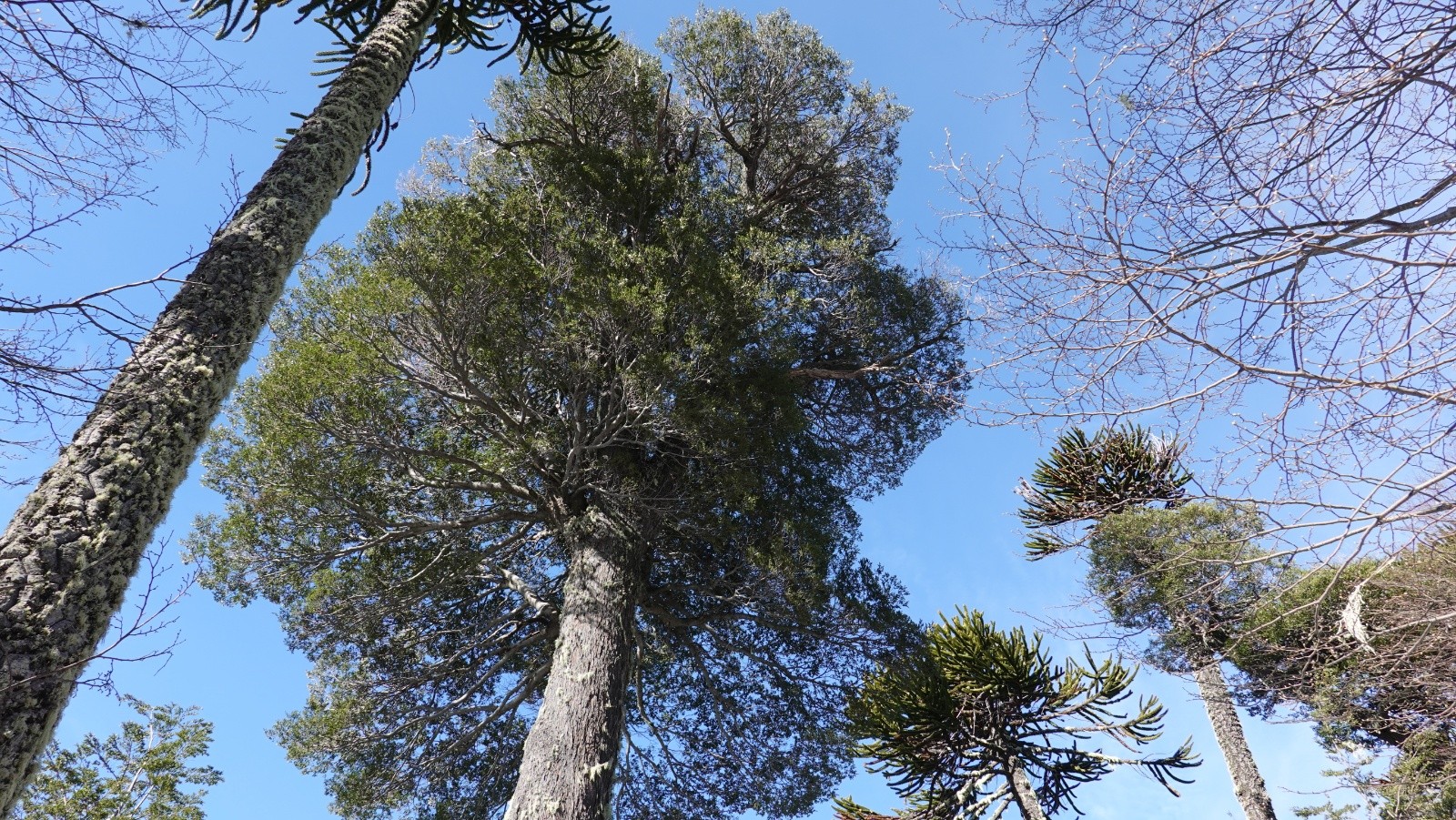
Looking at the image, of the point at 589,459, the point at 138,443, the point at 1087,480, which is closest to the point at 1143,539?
the point at 1087,480

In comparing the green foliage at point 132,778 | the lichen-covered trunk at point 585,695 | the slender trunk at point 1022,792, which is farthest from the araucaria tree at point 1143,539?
the green foliage at point 132,778

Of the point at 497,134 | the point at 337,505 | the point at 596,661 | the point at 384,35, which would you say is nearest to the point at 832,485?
the point at 596,661

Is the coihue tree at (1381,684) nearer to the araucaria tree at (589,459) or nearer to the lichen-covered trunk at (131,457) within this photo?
the araucaria tree at (589,459)

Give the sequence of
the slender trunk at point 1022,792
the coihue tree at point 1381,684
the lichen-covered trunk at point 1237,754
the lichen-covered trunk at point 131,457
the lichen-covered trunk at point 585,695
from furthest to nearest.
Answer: the lichen-covered trunk at point 1237,754
the slender trunk at point 1022,792
the coihue tree at point 1381,684
the lichen-covered trunk at point 585,695
the lichen-covered trunk at point 131,457

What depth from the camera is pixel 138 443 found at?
2.74 metres

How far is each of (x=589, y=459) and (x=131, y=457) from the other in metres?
4.67

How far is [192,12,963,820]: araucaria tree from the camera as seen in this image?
6.88 m

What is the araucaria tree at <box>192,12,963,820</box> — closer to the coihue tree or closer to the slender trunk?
the slender trunk

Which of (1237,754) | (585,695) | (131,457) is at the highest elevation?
(1237,754)

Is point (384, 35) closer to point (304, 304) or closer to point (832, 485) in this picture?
point (304, 304)

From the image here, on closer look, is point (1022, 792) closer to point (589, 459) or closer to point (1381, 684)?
point (1381, 684)

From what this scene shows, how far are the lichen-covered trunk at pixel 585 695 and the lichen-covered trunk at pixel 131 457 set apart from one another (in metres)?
3.53

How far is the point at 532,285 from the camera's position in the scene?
7402 millimetres

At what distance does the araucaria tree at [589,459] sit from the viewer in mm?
6879
